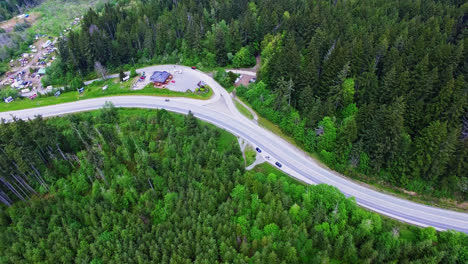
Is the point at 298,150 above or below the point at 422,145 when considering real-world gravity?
below

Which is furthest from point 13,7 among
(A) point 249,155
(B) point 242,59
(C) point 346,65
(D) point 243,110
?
(C) point 346,65

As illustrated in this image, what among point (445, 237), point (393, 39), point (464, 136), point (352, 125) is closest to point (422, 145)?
point (464, 136)

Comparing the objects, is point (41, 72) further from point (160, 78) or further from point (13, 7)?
point (13, 7)

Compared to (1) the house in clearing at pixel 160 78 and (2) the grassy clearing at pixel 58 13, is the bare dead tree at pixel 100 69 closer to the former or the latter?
(1) the house in clearing at pixel 160 78

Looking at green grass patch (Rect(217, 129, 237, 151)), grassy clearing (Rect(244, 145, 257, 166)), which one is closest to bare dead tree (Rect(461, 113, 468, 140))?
grassy clearing (Rect(244, 145, 257, 166))

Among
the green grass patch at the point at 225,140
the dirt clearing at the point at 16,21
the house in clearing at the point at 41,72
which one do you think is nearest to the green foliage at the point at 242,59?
the green grass patch at the point at 225,140

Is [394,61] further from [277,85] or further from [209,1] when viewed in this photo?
[209,1]

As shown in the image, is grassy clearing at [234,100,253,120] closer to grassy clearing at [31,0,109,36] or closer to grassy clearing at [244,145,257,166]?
grassy clearing at [244,145,257,166]
